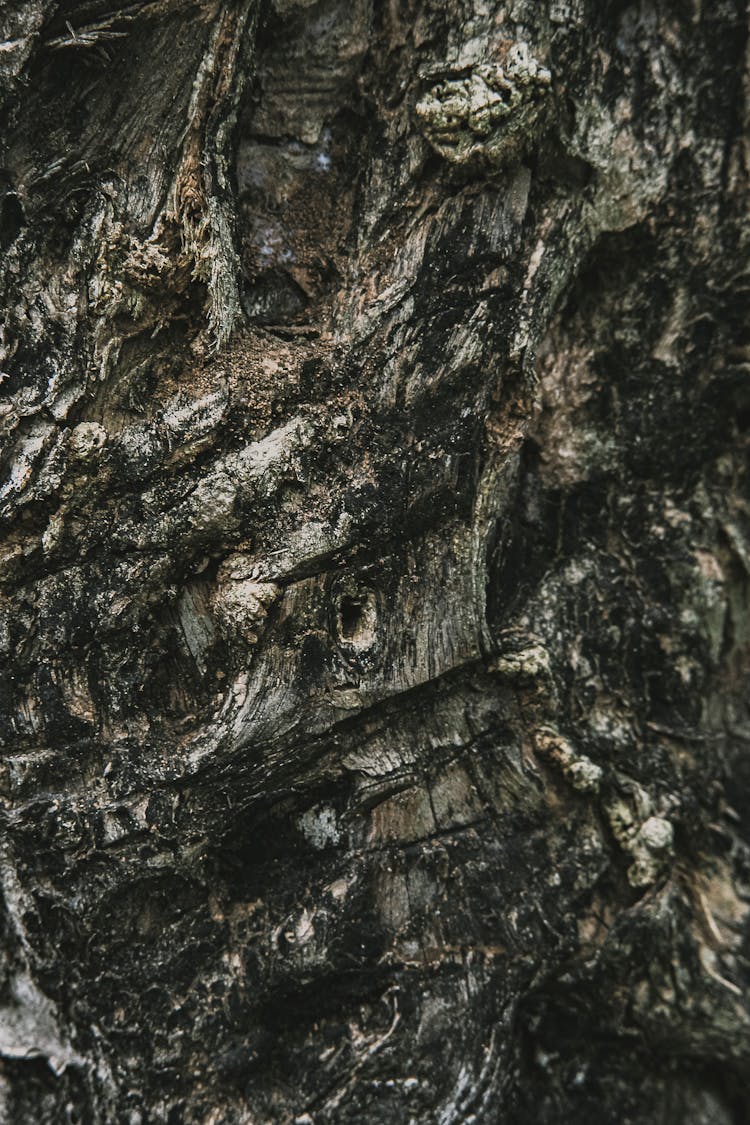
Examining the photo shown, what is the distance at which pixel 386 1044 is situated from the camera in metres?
1.91

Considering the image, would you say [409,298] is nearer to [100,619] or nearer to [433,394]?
[433,394]

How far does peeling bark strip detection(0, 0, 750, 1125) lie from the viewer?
6.01ft

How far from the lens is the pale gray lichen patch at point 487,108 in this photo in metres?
1.82

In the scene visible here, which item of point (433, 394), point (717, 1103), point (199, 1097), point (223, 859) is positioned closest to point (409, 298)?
point (433, 394)

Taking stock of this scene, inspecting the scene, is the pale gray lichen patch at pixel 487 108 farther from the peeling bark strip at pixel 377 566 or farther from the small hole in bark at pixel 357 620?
the small hole in bark at pixel 357 620

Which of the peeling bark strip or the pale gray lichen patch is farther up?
the pale gray lichen patch

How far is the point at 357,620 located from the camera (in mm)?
2000

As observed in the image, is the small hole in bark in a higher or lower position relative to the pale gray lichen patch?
lower

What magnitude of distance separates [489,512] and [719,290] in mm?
778

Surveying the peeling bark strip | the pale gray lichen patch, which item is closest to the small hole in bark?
the peeling bark strip

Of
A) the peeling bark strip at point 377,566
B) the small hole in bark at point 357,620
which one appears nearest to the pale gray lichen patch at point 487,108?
the peeling bark strip at point 377,566

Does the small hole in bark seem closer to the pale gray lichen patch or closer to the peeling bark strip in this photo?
the peeling bark strip

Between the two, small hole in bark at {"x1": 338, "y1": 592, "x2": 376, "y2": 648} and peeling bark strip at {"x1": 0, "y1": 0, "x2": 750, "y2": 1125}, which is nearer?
peeling bark strip at {"x1": 0, "y1": 0, "x2": 750, "y2": 1125}

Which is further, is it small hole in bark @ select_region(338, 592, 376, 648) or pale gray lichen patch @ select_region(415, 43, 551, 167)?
small hole in bark @ select_region(338, 592, 376, 648)
